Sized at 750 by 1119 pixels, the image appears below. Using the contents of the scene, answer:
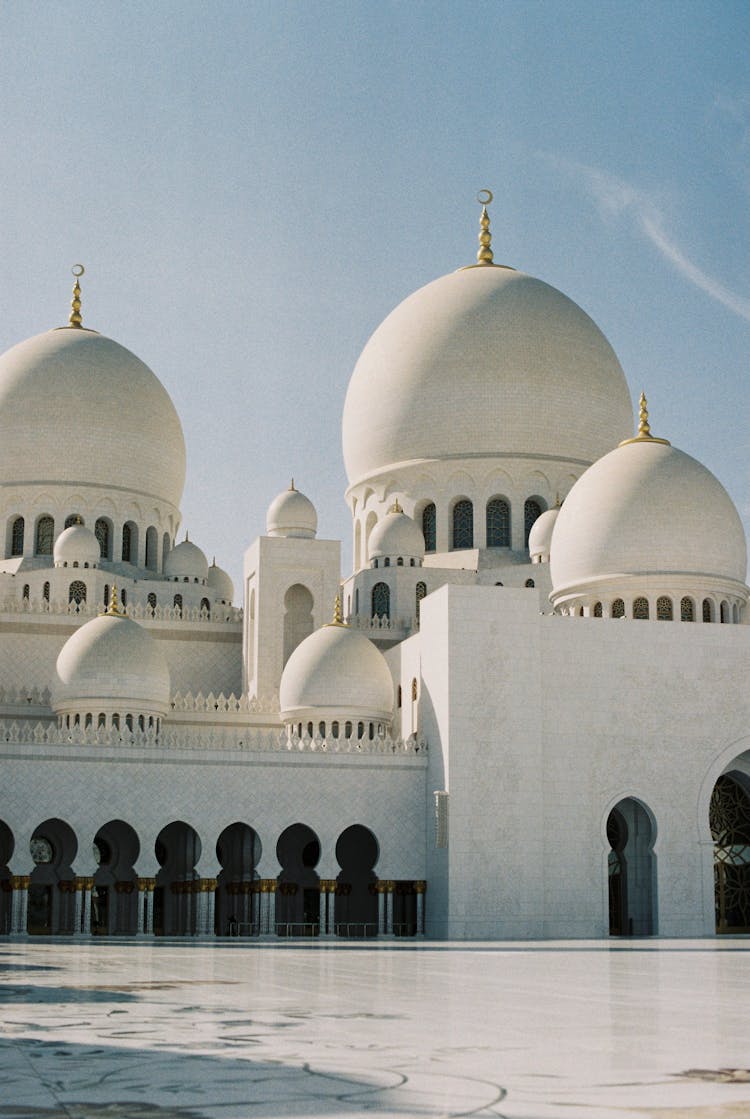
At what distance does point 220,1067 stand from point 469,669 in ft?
61.8

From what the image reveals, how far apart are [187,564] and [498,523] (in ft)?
22.5

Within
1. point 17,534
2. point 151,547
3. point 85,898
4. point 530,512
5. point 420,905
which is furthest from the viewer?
point 151,547

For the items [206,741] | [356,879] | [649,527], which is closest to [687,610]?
[649,527]

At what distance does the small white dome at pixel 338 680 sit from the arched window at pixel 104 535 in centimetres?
785

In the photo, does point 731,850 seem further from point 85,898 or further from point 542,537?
point 85,898

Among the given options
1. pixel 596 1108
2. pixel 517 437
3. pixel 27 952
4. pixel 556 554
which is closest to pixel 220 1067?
pixel 596 1108

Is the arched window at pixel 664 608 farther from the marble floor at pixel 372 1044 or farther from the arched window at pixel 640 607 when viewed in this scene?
the marble floor at pixel 372 1044

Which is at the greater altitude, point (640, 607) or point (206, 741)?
point (640, 607)

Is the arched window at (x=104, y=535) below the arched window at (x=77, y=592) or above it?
above

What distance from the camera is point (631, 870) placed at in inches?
959

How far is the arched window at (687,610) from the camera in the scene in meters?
25.8

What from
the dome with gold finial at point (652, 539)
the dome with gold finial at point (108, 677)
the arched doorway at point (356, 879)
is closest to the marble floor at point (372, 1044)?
the dome with gold finial at point (108, 677)

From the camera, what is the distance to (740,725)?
80.7 ft

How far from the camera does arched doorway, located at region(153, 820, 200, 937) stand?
24281 millimetres
